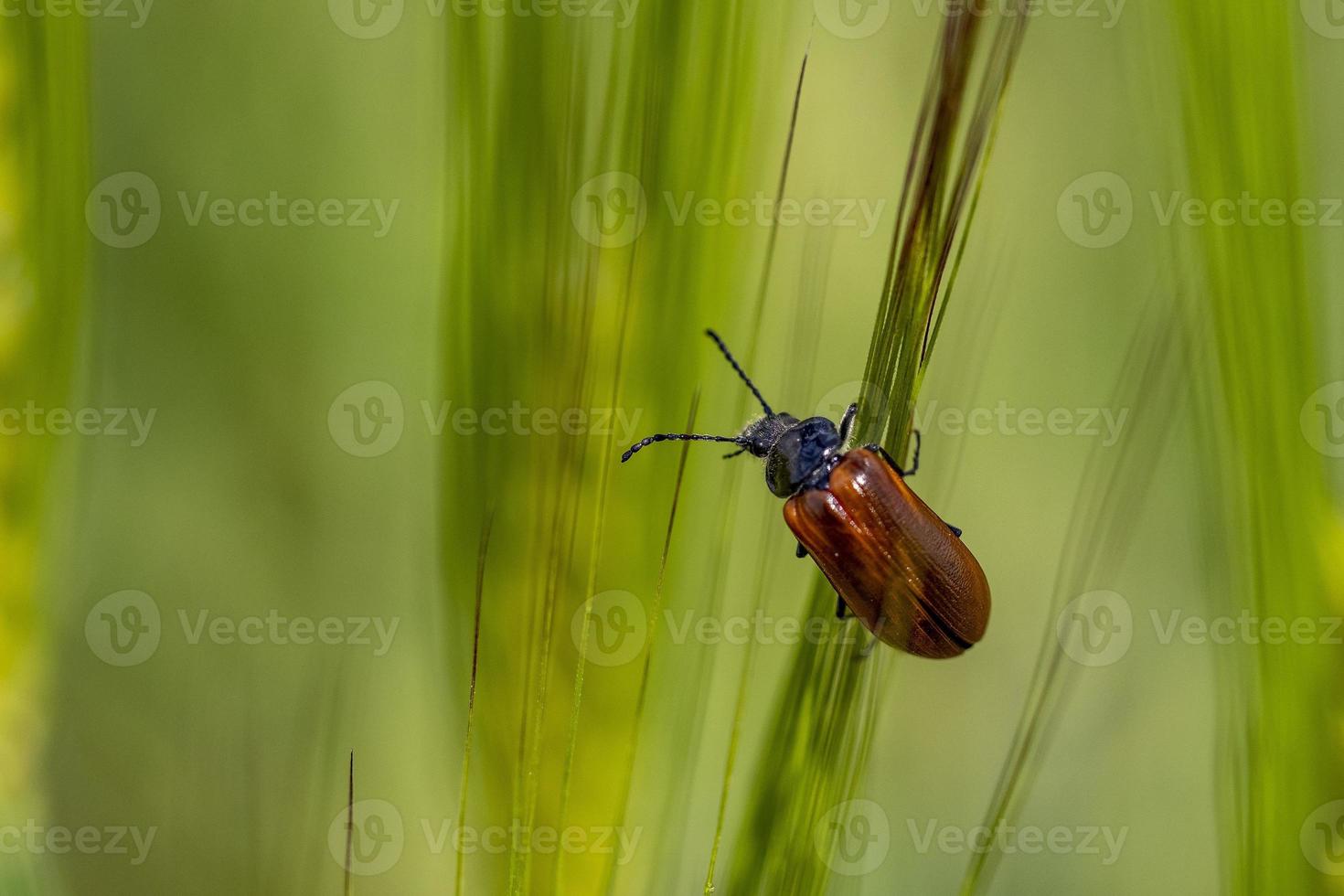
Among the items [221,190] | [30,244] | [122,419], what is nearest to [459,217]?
[30,244]

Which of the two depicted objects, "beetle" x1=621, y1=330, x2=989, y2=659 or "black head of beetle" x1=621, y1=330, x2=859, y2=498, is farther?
"black head of beetle" x1=621, y1=330, x2=859, y2=498

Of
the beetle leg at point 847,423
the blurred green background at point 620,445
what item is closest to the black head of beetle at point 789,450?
the beetle leg at point 847,423

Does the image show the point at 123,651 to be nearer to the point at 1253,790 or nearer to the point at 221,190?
the point at 221,190

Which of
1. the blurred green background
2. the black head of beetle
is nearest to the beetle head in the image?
the black head of beetle

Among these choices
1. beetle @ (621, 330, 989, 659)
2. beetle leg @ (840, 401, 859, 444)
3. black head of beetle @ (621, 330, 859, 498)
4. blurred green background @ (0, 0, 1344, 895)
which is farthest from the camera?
black head of beetle @ (621, 330, 859, 498)

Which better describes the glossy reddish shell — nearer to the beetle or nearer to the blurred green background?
the beetle
